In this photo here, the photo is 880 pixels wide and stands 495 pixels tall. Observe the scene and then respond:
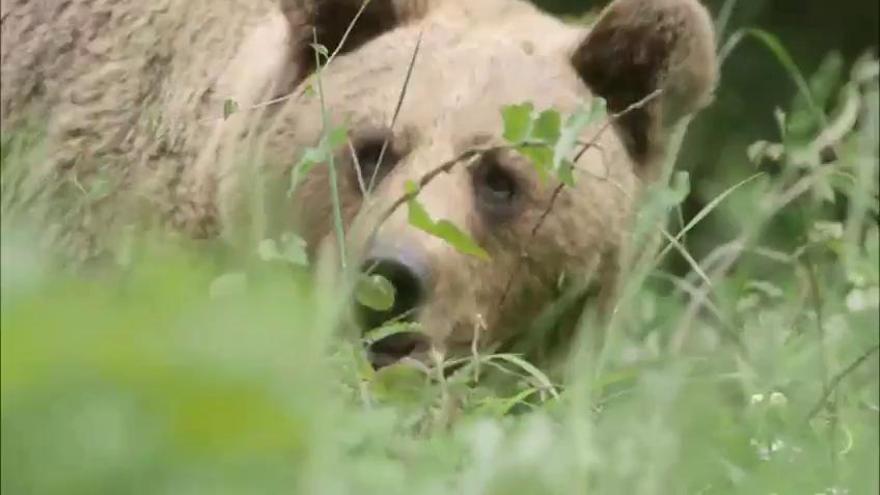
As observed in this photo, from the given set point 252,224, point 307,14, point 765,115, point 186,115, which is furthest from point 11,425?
point 765,115

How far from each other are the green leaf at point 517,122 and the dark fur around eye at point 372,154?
1.99 ft

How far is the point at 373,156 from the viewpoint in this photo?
10.3 ft

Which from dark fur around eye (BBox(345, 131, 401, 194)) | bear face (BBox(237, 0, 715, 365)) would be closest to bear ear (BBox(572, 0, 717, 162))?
bear face (BBox(237, 0, 715, 365))

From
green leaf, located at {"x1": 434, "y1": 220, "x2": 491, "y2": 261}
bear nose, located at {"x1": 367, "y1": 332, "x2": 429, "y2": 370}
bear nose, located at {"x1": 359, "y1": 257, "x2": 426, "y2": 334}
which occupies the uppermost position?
green leaf, located at {"x1": 434, "y1": 220, "x2": 491, "y2": 261}

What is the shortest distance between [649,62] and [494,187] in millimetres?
457

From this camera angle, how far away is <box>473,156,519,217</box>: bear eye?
314 centimetres

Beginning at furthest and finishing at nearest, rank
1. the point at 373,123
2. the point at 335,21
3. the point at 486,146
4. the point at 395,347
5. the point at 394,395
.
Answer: the point at 335,21
the point at 373,123
the point at 486,146
the point at 395,347
the point at 394,395

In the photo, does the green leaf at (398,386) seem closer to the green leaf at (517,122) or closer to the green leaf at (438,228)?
the green leaf at (438,228)

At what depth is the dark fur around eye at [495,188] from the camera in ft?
10.3

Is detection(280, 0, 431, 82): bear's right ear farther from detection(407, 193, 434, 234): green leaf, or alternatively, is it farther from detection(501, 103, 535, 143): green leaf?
detection(407, 193, 434, 234): green leaf

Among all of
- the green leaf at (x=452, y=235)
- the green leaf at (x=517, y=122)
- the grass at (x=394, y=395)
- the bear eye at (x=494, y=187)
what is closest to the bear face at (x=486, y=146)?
the bear eye at (x=494, y=187)

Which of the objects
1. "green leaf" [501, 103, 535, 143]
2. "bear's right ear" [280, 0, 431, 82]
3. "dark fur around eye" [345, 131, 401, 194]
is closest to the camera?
"green leaf" [501, 103, 535, 143]

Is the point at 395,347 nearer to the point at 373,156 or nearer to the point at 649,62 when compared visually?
the point at 373,156

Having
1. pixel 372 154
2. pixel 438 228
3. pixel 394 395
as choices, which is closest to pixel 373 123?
pixel 372 154
